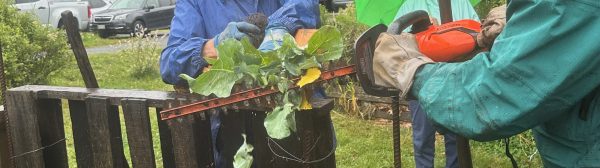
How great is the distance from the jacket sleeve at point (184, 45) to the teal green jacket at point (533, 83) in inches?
45.8

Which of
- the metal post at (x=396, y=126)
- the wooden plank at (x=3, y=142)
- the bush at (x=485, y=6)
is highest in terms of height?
the bush at (x=485, y=6)

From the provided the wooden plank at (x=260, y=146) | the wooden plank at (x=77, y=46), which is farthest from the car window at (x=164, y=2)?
the wooden plank at (x=260, y=146)

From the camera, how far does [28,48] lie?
838 cm

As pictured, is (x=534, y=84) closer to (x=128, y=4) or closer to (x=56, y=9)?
(x=128, y=4)

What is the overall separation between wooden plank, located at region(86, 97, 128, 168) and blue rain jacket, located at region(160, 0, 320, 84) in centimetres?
25

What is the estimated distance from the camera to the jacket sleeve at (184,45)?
2.56 m

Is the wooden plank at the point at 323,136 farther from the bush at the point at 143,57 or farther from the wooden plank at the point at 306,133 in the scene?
the bush at the point at 143,57

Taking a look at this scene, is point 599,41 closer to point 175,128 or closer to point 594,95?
point 594,95

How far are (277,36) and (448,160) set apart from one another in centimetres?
209

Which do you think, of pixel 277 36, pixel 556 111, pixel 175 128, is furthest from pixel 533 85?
pixel 175 128

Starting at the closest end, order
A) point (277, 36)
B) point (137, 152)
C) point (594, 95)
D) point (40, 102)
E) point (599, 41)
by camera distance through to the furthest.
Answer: point (599, 41), point (594, 95), point (277, 36), point (137, 152), point (40, 102)

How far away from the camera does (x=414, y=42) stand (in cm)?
179

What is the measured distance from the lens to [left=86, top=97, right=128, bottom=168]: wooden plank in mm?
2637

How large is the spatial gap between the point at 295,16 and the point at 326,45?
622 mm
